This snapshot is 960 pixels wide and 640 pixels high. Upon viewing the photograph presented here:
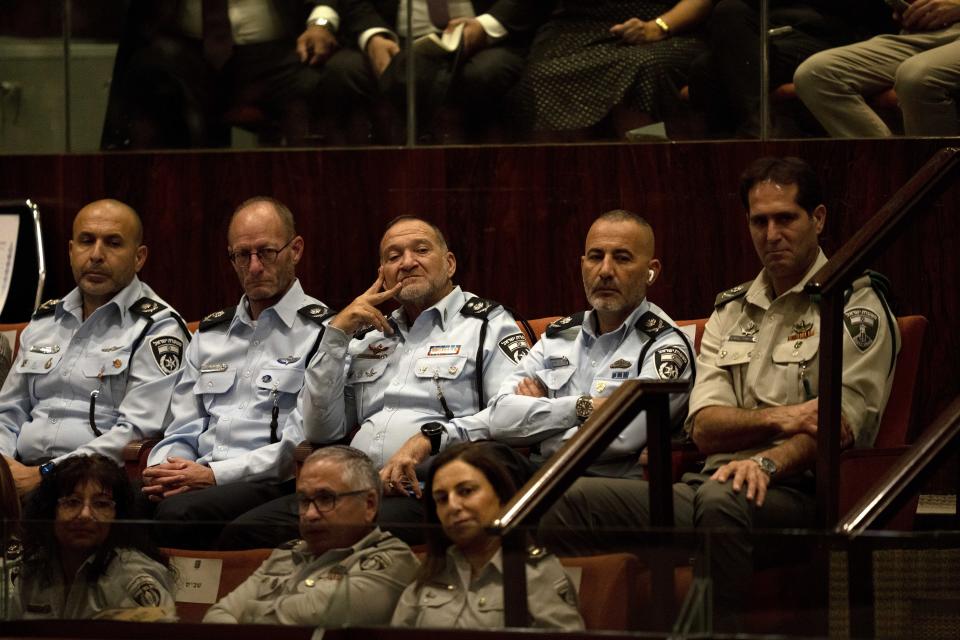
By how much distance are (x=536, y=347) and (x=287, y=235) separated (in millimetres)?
873

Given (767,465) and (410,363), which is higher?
(410,363)

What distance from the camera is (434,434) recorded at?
143 inches

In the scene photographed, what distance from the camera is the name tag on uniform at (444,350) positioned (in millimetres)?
3854

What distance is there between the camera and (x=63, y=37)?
17.0 ft

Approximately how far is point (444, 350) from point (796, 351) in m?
1.01

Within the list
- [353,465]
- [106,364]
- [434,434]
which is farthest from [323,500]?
[106,364]

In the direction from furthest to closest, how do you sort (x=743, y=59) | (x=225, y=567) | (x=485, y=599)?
(x=743, y=59) → (x=225, y=567) → (x=485, y=599)

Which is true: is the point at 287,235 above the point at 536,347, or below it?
above

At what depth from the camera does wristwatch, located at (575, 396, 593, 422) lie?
3.47 metres

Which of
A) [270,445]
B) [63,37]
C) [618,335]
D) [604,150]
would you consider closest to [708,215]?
[604,150]

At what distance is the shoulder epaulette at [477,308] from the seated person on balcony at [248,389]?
0.43 meters

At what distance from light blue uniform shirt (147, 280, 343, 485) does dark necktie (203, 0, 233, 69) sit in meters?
1.36

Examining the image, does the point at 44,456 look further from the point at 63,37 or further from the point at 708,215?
the point at 708,215

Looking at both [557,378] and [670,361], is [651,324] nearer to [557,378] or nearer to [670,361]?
[670,361]
